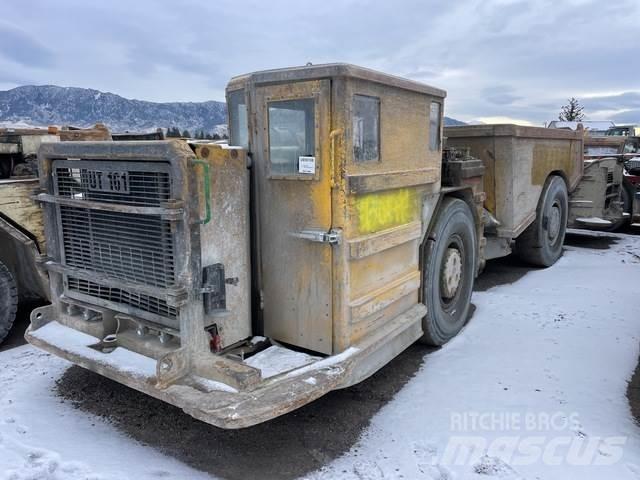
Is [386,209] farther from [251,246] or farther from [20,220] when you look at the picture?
[20,220]

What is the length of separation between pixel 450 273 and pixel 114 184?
2764 millimetres

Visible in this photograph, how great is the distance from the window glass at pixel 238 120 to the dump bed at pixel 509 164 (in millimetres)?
3082

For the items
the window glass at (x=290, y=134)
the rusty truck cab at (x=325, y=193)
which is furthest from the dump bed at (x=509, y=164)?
the window glass at (x=290, y=134)

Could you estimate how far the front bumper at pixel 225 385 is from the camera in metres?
2.57

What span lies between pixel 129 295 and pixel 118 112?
2069 centimetres

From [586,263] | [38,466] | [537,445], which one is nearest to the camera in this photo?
[38,466]

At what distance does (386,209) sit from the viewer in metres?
3.46

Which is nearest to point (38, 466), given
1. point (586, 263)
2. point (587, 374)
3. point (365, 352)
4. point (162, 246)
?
point (162, 246)

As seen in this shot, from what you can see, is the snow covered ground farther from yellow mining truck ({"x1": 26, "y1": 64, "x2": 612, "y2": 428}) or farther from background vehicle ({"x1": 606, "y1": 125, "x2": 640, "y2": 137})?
background vehicle ({"x1": 606, "y1": 125, "x2": 640, "y2": 137})

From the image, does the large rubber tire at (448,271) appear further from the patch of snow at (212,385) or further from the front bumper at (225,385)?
the patch of snow at (212,385)

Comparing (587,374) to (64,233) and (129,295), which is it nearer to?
(129,295)

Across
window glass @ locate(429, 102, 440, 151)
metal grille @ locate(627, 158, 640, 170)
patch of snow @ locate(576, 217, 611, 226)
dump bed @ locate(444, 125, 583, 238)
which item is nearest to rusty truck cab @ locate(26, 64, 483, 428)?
window glass @ locate(429, 102, 440, 151)

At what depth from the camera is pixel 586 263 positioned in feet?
24.8

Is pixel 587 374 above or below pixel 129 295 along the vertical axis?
below
